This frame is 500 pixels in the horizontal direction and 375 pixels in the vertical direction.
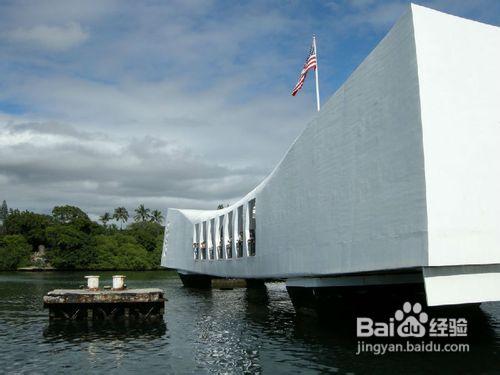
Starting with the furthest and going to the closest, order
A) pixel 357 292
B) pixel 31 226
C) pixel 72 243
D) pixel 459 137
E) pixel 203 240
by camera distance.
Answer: pixel 31 226
pixel 72 243
pixel 203 240
pixel 357 292
pixel 459 137

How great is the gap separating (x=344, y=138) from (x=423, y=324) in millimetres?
6988

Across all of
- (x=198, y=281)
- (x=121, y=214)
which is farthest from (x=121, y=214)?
(x=198, y=281)

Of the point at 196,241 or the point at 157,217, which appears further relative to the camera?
the point at 157,217

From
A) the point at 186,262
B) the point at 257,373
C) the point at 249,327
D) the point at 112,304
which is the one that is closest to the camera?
the point at 257,373

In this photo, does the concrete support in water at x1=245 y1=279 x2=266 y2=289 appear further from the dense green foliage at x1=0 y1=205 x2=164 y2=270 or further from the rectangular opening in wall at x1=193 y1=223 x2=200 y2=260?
the dense green foliage at x1=0 y1=205 x2=164 y2=270

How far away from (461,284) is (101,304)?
14.5 m

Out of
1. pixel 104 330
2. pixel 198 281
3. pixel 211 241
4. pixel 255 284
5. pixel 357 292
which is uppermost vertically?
pixel 211 241

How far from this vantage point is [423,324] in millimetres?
18016

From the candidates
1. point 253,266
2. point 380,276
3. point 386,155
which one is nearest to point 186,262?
point 253,266

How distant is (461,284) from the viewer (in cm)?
1298

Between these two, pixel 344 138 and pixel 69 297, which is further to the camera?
pixel 69 297

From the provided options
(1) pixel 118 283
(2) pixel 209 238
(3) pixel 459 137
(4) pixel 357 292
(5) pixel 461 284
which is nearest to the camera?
(5) pixel 461 284

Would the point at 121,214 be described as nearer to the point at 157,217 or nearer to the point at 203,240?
the point at 157,217

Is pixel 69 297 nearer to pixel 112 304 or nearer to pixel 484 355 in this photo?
pixel 112 304
